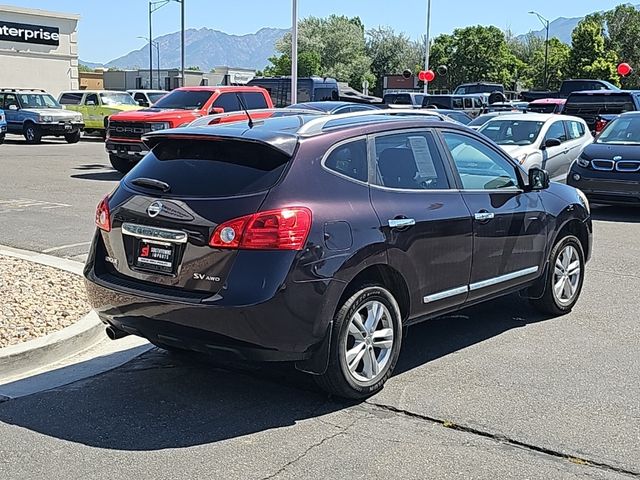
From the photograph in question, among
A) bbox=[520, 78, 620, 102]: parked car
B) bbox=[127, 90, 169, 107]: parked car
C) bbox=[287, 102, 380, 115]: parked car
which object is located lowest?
bbox=[287, 102, 380, 115]: parked car

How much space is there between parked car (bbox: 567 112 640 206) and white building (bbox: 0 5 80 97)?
33.5 m

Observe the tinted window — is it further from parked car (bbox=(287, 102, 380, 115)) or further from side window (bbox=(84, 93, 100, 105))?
parked car (bbox=(287, 102, 380, 115))

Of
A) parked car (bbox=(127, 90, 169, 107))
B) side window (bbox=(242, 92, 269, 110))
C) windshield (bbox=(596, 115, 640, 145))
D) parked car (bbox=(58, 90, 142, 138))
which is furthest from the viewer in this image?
parked car (bbox=(127, 90, 169, 107))

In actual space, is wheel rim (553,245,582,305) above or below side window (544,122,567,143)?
below

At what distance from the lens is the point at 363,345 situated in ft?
17.3

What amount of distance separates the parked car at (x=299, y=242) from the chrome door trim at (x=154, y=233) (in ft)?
0.04

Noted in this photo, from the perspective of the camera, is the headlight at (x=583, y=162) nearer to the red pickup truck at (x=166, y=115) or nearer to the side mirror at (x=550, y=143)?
the side mirror at (x=550, y=143)

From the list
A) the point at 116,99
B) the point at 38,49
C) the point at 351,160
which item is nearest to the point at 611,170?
the point at 351,160

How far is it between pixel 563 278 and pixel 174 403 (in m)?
3.76

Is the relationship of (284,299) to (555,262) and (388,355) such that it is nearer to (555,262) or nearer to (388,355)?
(388,355)

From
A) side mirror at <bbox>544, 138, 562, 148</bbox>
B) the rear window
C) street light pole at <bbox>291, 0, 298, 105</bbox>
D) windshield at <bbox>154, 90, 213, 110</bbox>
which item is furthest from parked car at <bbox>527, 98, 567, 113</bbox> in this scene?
the rear window

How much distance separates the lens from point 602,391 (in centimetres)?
546

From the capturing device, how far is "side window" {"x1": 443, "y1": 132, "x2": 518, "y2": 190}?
20.5 feet

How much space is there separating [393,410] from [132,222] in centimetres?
197
